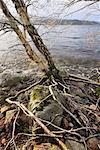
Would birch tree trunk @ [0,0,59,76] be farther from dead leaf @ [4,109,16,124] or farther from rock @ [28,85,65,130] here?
dead leaf @ [4,109,16,124]

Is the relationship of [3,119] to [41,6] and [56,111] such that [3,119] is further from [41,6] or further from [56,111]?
[41,6]

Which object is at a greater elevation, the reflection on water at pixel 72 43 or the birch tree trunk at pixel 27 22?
the birch tree trunk at pixel 27 22

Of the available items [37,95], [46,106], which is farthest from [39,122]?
[37,95]

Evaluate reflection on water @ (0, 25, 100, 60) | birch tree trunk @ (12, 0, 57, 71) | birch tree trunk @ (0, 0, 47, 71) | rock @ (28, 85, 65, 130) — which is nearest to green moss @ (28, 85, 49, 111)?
rock @ (28, 85, 65, 130)

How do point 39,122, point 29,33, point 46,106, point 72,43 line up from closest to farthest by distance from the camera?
point 39,122
point 46,106
point 29,33
point 72,43

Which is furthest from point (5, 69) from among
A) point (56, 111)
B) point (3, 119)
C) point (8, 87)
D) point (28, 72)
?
point (56, 111)

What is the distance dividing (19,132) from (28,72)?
319cm

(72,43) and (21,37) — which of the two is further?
(72,43)

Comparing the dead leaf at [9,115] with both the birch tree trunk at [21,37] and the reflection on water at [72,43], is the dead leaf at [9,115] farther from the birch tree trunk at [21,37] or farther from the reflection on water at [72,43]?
the reflection on water at [72,43]

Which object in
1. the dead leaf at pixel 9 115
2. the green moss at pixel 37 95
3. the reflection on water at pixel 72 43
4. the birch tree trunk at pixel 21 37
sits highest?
the birch tree trunk at pixel 21 37

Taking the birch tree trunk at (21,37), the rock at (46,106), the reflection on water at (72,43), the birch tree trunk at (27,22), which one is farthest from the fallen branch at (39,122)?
the reflection on water at (72,43)

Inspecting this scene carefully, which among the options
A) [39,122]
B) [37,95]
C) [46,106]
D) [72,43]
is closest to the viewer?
[39,122]

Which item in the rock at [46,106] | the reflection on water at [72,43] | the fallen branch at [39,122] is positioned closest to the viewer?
the fallen branch at [39,122]

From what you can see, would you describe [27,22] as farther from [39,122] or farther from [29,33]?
[39,122]
